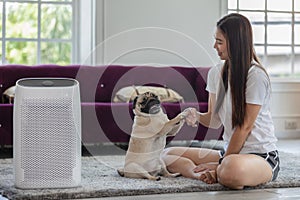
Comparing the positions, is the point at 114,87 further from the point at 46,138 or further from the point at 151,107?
the point at 46,138

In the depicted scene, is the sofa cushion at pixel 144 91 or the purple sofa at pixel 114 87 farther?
the sofa cushion at pixel 144 91

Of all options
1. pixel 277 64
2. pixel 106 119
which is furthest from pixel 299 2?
pixel 106 119

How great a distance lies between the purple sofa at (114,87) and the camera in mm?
4496

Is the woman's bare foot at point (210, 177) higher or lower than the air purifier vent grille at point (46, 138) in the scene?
lower

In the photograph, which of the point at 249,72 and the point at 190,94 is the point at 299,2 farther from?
the point at 249,72

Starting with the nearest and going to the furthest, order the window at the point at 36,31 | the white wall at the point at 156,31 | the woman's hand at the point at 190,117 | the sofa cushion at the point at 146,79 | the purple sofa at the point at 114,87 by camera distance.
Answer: the woman's hand at the point at 190,117
the purple sofa at the point at 114,87
the sofa cushion at the point at 146,79
the white wall at the point at 156,31
the window at the point at 36,31

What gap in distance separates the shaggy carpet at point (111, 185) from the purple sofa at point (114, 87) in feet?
2.87

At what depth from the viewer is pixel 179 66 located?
18.1 feet

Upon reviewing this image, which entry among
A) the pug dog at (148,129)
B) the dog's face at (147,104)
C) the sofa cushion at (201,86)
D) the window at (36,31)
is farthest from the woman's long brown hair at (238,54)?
the window at (36,31)

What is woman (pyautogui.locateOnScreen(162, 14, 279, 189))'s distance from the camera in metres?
2.85

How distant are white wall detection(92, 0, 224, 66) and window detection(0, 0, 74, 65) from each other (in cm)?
44

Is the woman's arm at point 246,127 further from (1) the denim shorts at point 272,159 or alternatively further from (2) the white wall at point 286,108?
(2) the white wall at point 286,108

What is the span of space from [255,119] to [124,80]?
2.52 meters

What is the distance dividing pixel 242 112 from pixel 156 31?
294 cm
